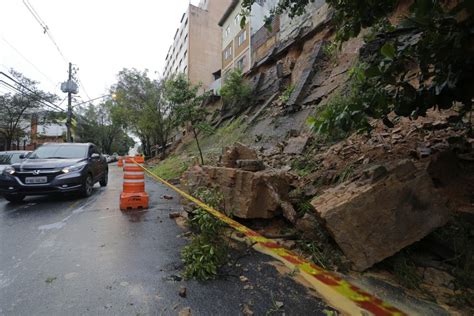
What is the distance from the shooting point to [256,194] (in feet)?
12.5

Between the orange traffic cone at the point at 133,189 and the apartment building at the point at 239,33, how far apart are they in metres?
17.8

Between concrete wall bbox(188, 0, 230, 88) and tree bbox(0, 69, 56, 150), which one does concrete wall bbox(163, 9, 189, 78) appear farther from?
tree bbox(0, 69, 56, 150)

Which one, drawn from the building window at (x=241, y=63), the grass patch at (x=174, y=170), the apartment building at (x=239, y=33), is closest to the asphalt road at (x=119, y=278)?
the grass patch at (x=174, y=170)

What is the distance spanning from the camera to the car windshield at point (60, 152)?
7072 millimetres

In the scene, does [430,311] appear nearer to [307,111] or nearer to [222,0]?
[307,111]

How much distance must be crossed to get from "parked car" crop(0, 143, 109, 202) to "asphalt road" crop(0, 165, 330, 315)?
5.41ft

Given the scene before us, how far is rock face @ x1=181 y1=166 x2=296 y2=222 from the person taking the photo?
12.4ft

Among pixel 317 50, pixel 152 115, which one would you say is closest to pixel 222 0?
pixel 152 115

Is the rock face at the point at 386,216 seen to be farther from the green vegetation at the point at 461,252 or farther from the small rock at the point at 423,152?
the small rock at the point at 423,152

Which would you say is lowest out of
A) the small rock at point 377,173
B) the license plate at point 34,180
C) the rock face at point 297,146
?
the license plate at point 34,180

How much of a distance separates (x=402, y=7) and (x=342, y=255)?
971cm

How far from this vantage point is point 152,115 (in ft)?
78.1

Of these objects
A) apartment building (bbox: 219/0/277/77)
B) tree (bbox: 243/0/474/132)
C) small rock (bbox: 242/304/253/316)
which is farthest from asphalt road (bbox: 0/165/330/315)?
apartment building (bbox: 219/0/277/77)

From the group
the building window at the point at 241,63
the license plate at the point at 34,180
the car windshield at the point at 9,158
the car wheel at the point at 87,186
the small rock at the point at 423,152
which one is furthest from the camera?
the building window at the point at 241,63
